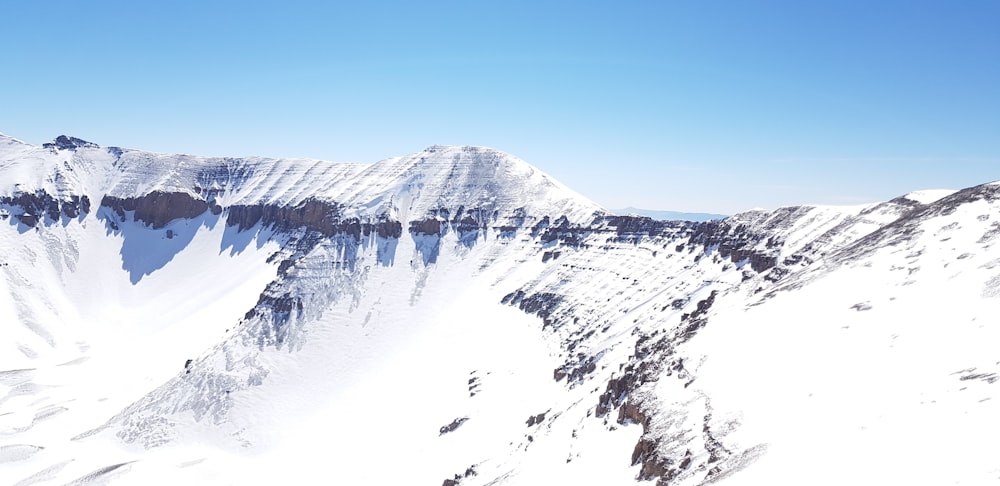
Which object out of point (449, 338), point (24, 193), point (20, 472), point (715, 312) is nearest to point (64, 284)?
point (24, 193)

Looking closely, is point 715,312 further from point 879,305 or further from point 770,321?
point 879,305

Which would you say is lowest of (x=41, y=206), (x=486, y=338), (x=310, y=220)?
(x=486, y=338)

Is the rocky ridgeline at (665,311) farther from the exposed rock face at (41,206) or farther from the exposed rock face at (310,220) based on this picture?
the exposed rock face at (41,206)

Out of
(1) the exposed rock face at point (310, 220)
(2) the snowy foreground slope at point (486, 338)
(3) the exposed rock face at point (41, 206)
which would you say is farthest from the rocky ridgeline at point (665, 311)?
(3) the exposed rock face at point (41, 206)

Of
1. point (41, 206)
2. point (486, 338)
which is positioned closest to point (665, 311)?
point (486, 338)

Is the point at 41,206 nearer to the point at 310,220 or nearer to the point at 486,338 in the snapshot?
the point at 310,220

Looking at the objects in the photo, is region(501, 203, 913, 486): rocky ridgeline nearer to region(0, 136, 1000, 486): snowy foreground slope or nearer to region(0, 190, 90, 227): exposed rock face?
region(0, 136, 1000, 486): snowy foreground slope

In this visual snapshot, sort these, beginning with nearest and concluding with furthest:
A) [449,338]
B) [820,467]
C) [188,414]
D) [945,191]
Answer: [820,467] → [945,191] → [188,414] → [449,338]

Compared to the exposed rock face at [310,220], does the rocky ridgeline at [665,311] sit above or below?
below
